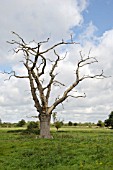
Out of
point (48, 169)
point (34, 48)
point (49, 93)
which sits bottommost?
point (48, 169)

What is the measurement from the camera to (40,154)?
2320 cm

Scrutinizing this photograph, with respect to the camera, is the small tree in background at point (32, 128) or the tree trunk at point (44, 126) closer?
the tree trunk at point (44, 126)

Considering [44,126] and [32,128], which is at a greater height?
[32,128]

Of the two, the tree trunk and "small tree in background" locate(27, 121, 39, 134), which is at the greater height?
"small tree in background" locate(27, 121, 39, 134)

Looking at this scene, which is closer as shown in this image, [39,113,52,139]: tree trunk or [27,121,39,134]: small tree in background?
[39,113,52,139]: tree trunk

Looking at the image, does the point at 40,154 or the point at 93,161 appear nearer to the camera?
the point at 93,161

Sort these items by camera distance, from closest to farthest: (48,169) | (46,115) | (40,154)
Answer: (48,169) → (40,154) → (46,115)

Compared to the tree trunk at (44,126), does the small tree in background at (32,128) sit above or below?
above

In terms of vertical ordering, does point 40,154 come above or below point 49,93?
below

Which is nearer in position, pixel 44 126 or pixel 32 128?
pixel 44 126

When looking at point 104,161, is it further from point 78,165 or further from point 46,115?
point 46,115

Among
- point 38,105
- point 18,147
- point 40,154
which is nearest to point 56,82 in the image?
point 38,105

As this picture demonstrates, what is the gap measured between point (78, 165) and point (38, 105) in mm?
→ 22123

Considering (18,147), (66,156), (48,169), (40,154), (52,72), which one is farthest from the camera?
(52,72)
